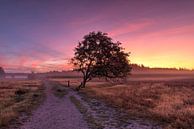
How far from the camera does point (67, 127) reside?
16.5 m

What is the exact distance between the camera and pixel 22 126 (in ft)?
55.1

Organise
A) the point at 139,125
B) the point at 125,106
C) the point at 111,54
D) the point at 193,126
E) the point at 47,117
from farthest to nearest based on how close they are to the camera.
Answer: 1. the point at 111,54
2. the point at 125,106
3. the point at 47,117
4. the point at 139,125
5. the point at 193,126

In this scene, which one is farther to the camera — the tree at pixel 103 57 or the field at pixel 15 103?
the tree at pixel 103 57

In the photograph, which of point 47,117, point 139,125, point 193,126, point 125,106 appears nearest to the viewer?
point 193,126

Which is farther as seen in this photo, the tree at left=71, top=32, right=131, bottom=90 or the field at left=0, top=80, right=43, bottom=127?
the tree at left=71, top=32, right=131, bottom=90

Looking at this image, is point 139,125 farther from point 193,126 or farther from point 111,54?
point 111,54

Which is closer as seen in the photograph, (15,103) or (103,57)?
(15,103)

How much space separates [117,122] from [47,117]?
5.27m

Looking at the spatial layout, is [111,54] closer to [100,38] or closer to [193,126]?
[100,38]

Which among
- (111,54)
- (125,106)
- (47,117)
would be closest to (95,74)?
(111,54)

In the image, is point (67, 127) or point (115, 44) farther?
point (115, 44)

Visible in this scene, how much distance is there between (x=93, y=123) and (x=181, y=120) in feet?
19.3

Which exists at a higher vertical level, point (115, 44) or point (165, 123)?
point (115, 44)

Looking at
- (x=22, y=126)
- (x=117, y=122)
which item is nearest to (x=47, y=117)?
(x=22, y=126)
